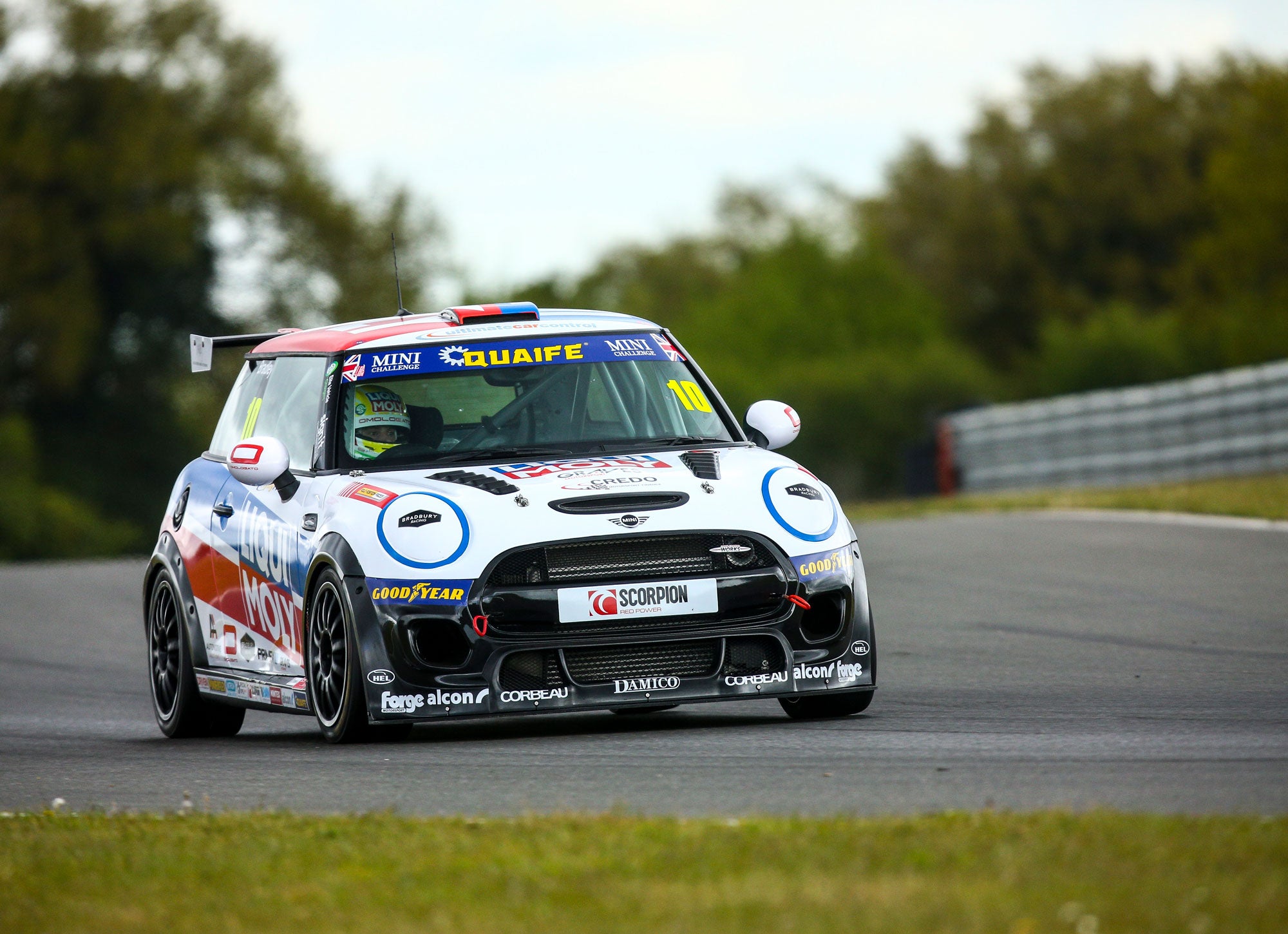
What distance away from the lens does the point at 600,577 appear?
28.2 ft

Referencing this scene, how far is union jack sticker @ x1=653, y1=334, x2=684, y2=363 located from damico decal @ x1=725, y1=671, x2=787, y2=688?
187 cm

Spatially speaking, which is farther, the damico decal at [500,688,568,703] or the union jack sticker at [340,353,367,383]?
the union jack sticker at [340,353,367,383]

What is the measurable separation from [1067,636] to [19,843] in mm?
6782

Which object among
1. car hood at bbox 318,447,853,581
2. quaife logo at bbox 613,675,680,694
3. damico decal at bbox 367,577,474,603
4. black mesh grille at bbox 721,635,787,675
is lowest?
quaife logo at bbox 613,675,680,694

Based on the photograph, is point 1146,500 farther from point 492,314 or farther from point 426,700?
point 426,700

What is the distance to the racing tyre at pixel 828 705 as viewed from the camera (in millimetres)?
Result: 9070

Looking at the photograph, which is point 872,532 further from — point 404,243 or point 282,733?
point 404,243

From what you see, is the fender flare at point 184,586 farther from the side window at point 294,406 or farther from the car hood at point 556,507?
the car hood at point 556,507

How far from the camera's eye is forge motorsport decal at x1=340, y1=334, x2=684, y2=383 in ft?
31.9

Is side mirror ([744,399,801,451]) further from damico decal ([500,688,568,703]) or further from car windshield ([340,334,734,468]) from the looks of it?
damico decal ([500,688,568,703])

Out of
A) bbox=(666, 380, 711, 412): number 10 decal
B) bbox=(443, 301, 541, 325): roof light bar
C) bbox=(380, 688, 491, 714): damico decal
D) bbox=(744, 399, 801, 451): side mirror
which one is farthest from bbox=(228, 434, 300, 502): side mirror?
bbox=(744, 399, 801, 451): side mirror

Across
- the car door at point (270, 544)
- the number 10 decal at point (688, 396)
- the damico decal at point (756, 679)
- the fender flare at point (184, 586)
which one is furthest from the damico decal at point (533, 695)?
the fender flare at point (184, 586)

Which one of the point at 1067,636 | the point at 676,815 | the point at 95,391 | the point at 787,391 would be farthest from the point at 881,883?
the point at 787,391

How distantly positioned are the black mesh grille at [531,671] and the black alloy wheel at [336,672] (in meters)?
0.45
